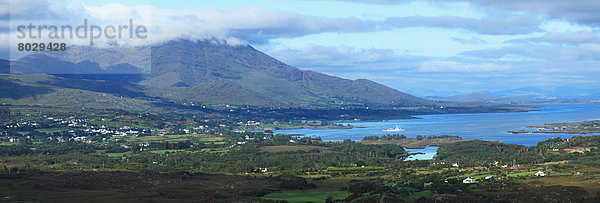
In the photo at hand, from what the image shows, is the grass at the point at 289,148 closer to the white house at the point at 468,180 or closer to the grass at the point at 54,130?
the white house at the point at 468,180

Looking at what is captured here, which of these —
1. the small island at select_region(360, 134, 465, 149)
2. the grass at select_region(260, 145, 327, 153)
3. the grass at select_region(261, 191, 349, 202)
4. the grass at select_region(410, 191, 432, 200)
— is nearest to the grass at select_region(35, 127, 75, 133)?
the grass at select_region(260, 145, 327, 153)

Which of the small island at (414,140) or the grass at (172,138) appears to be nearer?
the small island at (414,140)

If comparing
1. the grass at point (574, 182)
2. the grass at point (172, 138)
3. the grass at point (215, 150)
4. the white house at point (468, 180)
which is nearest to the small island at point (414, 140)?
the grass at point (215, 150)

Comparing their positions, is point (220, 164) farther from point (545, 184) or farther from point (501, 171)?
point (545, 184)

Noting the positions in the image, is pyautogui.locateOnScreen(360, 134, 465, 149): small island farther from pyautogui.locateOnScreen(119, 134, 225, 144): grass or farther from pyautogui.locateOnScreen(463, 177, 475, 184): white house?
pyautogui.locateOnScreen(463, 177, 475, 184): white house

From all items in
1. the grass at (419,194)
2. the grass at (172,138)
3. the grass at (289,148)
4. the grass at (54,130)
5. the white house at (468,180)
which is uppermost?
the grass at (54,130)

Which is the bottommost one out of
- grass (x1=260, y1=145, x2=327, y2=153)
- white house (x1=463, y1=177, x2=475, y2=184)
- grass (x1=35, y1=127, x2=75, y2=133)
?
white house (x1=463, y1=177, x2=475, y2=184)

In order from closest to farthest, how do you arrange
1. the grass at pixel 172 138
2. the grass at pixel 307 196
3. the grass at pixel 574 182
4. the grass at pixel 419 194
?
the grass at pixel 419 194 → the grass at pixel 574 182 → the grass at pixel 307 196 → the grass at pixel 172 138

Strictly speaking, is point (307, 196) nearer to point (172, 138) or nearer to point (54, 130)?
point (172, 138)
